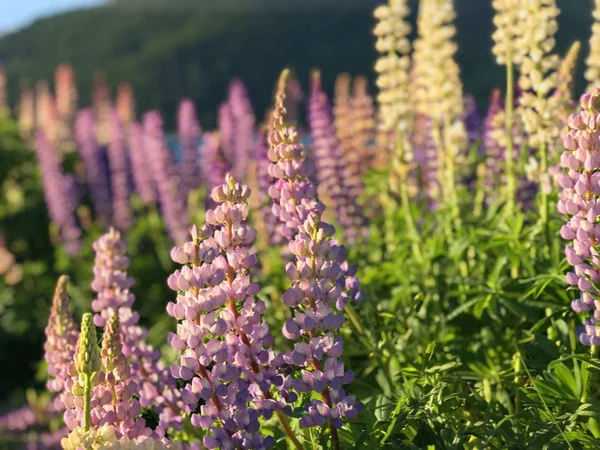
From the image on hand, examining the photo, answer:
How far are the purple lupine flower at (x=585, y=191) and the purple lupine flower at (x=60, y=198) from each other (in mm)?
6221

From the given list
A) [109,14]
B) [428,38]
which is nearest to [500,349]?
[428,38]

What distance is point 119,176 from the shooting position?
8.28 m

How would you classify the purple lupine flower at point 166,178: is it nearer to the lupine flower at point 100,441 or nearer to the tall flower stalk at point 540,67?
the tall flower stalk at point 540,67

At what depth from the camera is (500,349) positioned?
9.91 ft

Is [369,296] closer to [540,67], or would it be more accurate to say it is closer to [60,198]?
[540,67]

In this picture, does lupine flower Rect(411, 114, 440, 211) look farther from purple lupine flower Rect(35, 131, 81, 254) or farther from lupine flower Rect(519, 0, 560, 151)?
purple lupine flower Rect(35, 131, 81, 254)

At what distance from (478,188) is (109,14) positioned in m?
68.2

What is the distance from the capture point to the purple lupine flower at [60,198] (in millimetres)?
7598

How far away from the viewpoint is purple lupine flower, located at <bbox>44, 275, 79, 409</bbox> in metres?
2.27

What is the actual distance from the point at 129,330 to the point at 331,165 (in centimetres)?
230

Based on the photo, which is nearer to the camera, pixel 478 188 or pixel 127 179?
pixel 478 188

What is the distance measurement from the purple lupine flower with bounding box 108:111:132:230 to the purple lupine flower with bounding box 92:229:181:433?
555cm

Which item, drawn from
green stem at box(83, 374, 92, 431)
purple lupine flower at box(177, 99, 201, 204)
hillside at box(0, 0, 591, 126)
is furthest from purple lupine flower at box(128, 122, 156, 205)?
hillside at box(0, 0, 591, 126)

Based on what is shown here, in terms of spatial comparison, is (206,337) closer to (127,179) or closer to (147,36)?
(127,179)
